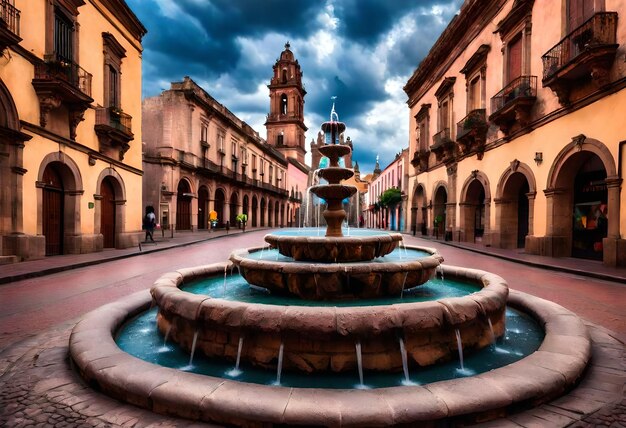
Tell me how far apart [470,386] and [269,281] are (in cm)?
277

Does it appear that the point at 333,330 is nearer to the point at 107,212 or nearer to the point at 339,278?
the point at 339,278

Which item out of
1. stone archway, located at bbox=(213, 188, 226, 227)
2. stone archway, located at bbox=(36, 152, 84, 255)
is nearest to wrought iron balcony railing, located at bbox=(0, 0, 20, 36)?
stone archway, located at bbox=(36, 152, 84, 255)

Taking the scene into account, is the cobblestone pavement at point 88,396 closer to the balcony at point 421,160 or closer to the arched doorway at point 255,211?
the balcony at point 421,160

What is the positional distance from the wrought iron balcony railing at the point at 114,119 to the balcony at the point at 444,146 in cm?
1776

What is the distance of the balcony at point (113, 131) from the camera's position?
12523mm

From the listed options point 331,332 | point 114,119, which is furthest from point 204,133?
point 331,332

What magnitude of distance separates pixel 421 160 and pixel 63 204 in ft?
75.7

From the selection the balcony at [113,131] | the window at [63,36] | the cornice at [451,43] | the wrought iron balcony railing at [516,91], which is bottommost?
the balcony at [113,131]

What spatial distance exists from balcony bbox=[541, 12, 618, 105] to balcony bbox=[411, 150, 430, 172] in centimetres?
1316

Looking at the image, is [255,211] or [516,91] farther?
[255,211]

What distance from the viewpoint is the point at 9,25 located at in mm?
8539

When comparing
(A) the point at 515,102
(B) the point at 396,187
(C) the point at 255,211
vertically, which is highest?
(A) the point at 515,102

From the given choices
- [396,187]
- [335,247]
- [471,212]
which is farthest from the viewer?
[396,187]

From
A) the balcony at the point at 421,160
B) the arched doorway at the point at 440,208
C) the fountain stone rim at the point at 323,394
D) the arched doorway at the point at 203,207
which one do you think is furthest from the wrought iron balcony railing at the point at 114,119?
the balcony at the point at 421,160
